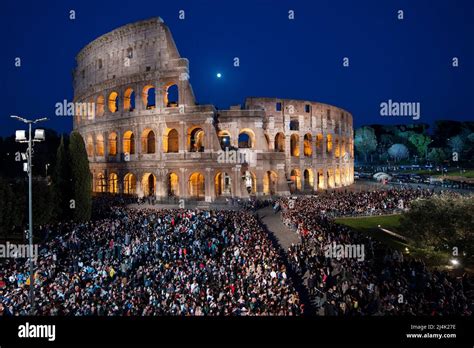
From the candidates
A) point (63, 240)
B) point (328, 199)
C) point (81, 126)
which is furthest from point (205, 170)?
point (81, 126)

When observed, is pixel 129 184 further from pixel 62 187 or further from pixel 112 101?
pixel 62 187

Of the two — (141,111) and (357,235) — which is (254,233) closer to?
(357,235)

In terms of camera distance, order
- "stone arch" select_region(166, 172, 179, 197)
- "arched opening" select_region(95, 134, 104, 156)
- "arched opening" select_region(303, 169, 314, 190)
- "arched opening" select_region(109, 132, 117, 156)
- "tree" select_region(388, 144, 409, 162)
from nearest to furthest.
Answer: "stone arch" select_region(166, 172, 179, 197) < "arched opening" select_region(109, 132, 117, 156) < "arched opening" select_region(95, 134, 104, 156) < "arched opening" select_region(303, 169, 314, 190) < "tree" select_region(388, 144, 409, 162)

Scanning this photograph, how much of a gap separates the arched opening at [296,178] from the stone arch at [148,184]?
19.0m

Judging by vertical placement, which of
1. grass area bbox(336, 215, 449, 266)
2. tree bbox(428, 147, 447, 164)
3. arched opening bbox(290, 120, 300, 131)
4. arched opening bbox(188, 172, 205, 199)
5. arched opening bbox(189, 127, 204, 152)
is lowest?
grass area bbox(336, 215, 449, 266)

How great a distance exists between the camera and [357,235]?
19672 mm

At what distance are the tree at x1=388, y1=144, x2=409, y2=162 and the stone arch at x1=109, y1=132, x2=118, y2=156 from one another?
9038cm

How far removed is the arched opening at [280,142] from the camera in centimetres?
4753

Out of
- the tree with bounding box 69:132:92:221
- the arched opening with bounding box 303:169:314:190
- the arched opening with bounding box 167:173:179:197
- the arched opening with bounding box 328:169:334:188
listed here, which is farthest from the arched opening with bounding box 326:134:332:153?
the tree with bounding box 69:132:92:221

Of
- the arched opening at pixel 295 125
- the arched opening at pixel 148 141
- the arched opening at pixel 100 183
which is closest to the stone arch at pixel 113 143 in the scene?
the arched opening at pixel 100 183

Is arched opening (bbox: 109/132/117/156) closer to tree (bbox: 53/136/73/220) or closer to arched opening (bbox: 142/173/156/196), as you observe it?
arched opening (bbox: 142/173/156/196)

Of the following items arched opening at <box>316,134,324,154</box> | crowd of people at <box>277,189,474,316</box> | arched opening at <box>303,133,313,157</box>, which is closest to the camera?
crowd of people at <box>277,189,474,316</box>

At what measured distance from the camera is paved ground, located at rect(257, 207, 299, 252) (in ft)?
68.9

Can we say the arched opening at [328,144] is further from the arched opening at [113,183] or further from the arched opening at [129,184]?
the arched opening at [113,183]
